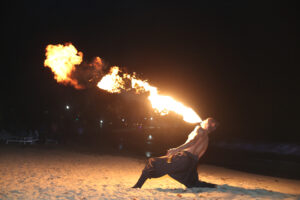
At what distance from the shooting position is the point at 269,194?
858 centimetres

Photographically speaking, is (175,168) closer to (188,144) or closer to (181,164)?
(181,164)

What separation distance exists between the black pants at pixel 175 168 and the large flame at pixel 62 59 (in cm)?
612

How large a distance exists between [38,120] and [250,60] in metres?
21.5

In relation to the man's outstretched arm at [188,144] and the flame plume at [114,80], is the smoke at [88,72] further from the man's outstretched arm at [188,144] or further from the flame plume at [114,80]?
the man's outstretched arm at [188,144]

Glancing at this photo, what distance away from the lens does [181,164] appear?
8.59m

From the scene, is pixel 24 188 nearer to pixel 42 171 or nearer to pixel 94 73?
pixel 42 171

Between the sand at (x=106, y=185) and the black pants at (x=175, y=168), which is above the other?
the black pants at (x=175, y=168)

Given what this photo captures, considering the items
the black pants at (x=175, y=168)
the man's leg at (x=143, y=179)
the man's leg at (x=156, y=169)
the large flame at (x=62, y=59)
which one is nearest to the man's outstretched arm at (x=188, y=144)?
the black pants at (x=175, y=168)

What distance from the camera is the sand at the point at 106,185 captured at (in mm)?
7855

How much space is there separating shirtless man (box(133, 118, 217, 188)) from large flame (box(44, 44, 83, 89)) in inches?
240

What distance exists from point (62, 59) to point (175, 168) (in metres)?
6.77

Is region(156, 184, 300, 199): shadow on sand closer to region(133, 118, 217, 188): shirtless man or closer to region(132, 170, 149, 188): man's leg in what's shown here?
region(133, 118, 217, 188): shirtless man

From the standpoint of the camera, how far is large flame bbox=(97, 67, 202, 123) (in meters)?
9.47

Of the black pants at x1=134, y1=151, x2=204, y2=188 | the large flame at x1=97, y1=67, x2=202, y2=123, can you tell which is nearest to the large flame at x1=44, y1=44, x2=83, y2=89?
the large flame at x1=97, y1=67, x2=202, y2=123
